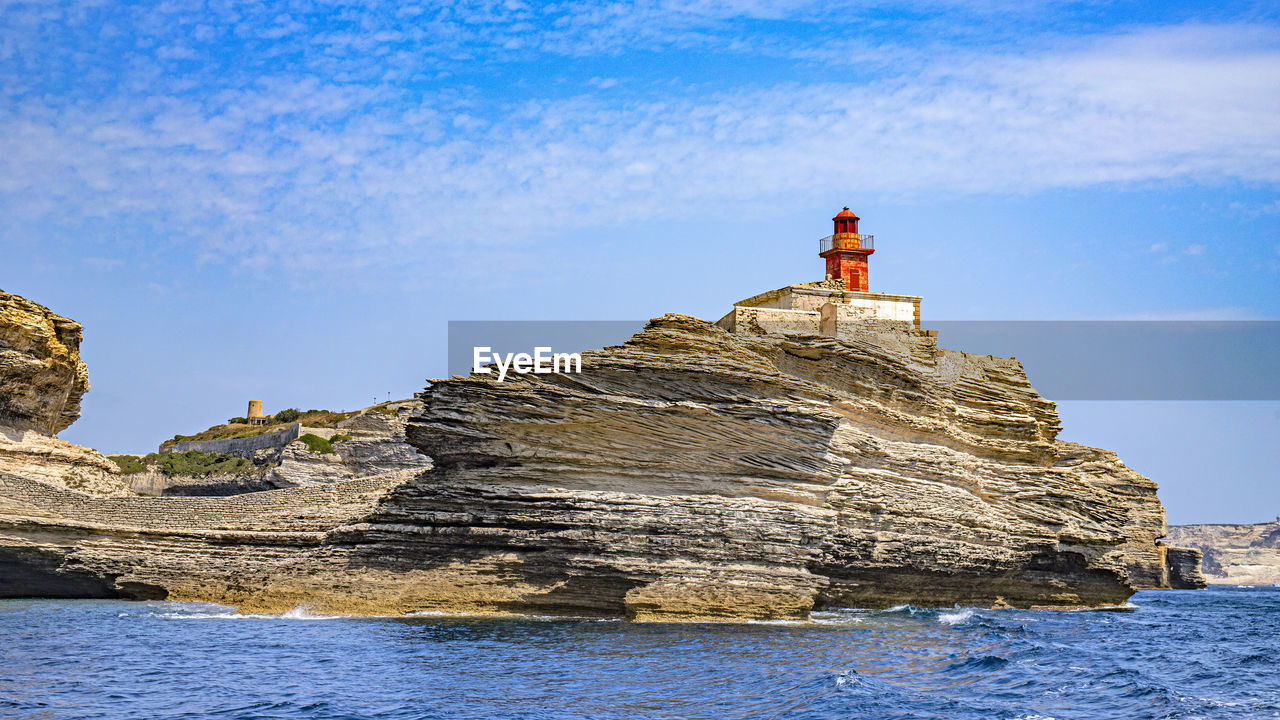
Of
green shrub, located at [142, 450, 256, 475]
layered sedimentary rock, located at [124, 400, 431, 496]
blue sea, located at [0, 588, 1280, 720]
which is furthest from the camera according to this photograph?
green shrub, located at [142, 450, 256, 475]

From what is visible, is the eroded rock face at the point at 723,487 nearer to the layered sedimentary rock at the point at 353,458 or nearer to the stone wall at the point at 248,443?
the layered sedimentary rock at the point at 353,458

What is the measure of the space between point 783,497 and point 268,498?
50.6 ft

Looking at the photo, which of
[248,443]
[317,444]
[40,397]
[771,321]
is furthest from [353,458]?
[771,321]

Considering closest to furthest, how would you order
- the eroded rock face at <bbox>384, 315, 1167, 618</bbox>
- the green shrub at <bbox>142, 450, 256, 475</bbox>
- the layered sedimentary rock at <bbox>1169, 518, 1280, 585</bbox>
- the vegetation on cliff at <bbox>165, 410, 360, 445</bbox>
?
the eroded rock face at <bbox>384, 315, 1167, 618</bbox>
the green shrub at <bbox>142, 450, 256, 475</bbox>
the vegetation on cliff at <bbox>165, 410, 360, 445</bbox>
the layered sedimentary rock at <bbox>1169, 518, 1280, 585</bbox>

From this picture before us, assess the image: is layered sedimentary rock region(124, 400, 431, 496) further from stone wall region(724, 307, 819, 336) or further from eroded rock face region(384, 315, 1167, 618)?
eroded rock face region(384, 315, 1167, 618)

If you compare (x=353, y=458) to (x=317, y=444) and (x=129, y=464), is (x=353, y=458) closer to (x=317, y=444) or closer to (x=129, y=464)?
(x=317, y=444)

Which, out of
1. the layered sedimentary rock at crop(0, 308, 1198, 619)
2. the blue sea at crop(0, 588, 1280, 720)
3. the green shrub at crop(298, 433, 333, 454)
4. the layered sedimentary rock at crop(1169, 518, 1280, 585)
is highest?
the green shrub at crop(298, 433, 333, 454)

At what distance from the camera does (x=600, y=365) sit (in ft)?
86.1

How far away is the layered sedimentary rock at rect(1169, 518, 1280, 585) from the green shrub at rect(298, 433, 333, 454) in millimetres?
118922

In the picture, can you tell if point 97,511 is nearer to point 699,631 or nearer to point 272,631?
point 272,631

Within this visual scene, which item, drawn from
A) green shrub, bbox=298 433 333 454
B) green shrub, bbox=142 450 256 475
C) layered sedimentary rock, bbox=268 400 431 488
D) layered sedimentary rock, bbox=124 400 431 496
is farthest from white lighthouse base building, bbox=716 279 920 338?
green shrub, bbox=142 450 256 475

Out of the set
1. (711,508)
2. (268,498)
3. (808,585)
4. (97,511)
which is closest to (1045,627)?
(808,585)

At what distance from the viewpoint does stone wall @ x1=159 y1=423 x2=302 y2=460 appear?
6119 centimetres

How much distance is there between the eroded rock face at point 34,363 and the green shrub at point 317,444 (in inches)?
755
